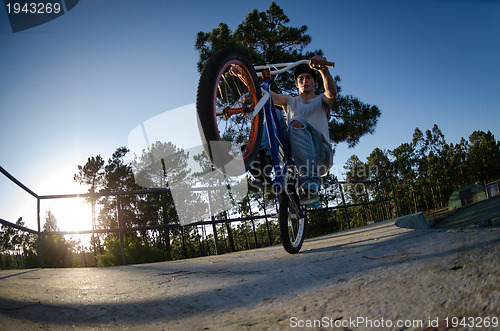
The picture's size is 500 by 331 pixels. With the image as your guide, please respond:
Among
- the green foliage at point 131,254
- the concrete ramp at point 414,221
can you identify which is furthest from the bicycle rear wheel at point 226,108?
the green foliage at point 131,254

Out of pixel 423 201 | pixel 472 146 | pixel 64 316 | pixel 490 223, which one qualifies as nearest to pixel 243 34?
pixel 490 223

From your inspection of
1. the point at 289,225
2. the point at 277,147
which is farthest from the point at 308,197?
the point at 277,147

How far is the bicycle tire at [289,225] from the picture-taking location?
7.39ft

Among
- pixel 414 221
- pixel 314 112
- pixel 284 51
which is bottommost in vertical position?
pixel 414 221

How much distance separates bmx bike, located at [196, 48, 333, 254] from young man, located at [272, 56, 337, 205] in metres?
0.10

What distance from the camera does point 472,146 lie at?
4928 cm

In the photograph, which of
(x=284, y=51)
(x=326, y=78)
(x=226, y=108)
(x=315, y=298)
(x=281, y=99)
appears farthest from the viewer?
(x=284, y=51)

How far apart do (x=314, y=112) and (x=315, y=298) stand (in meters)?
2.39

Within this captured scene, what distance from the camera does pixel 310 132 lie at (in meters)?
2.68

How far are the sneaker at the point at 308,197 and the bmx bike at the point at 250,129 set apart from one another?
57 mm

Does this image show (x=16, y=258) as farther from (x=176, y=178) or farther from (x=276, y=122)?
(x=176, y=178)
